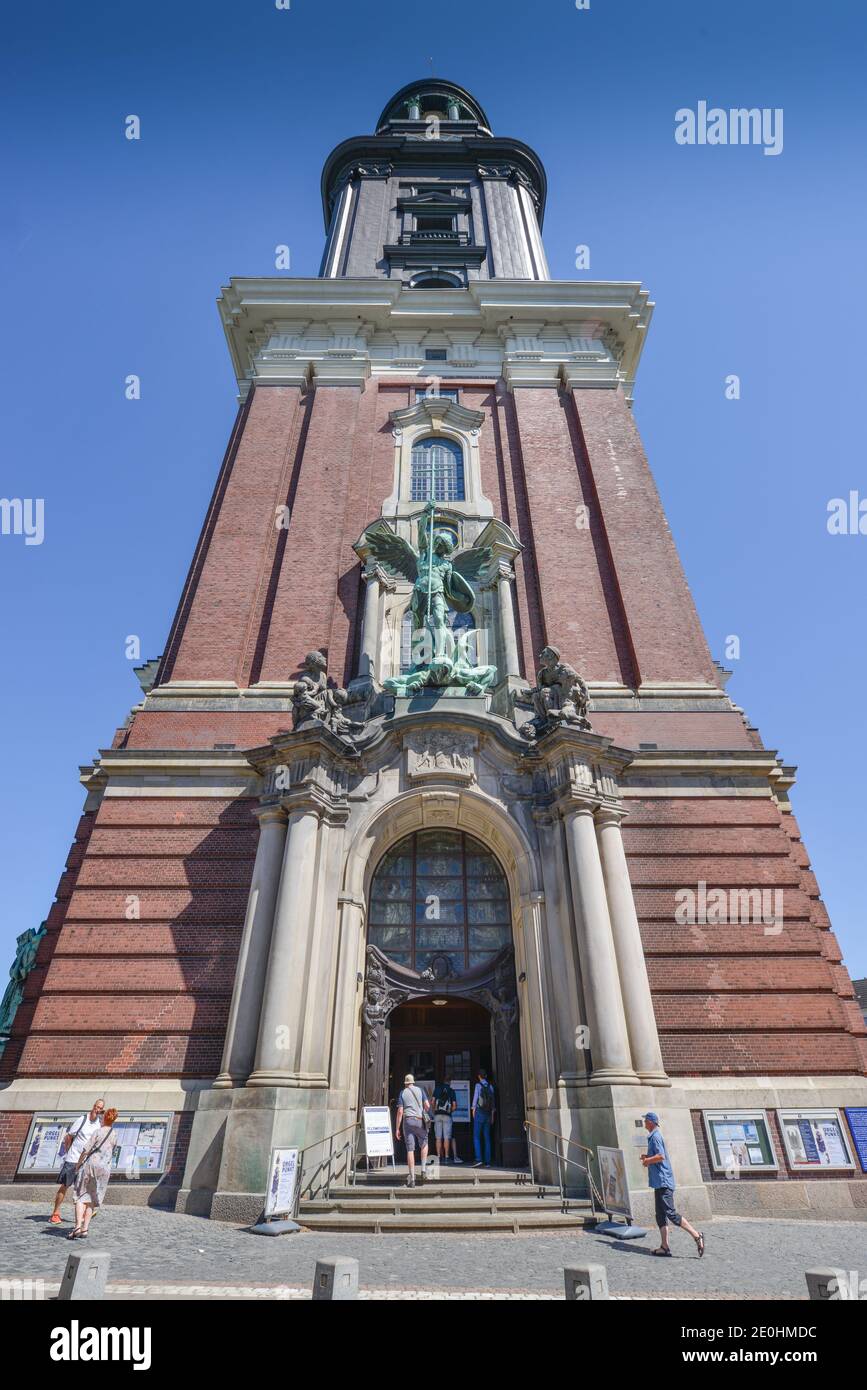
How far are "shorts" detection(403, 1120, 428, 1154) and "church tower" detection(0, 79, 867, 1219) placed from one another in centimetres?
122

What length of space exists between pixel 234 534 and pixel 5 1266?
50.8 ft

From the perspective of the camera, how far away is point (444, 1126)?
13.0 meters

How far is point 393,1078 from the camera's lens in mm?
13875

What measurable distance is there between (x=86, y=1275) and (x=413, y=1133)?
22.0 feet

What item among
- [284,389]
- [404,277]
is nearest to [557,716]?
[284,389]

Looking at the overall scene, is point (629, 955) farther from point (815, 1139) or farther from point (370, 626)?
point (370, 626)

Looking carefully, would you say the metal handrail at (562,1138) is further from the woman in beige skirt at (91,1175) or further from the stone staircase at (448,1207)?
the woman in beige skirt at (91,1175)

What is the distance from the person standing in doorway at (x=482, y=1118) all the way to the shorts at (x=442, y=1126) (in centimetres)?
44

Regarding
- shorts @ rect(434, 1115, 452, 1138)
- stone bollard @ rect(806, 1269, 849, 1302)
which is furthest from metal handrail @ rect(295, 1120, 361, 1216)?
stone bollard @ rect(806, 1269, 849, 1302)

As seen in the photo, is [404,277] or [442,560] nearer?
[442,560]

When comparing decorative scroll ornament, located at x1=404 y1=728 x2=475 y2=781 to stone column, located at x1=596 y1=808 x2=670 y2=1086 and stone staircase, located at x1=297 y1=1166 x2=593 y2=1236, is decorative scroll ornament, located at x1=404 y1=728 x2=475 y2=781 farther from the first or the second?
stone staircase, located at x1=297 y1=1166 x2=593 y2=1236
